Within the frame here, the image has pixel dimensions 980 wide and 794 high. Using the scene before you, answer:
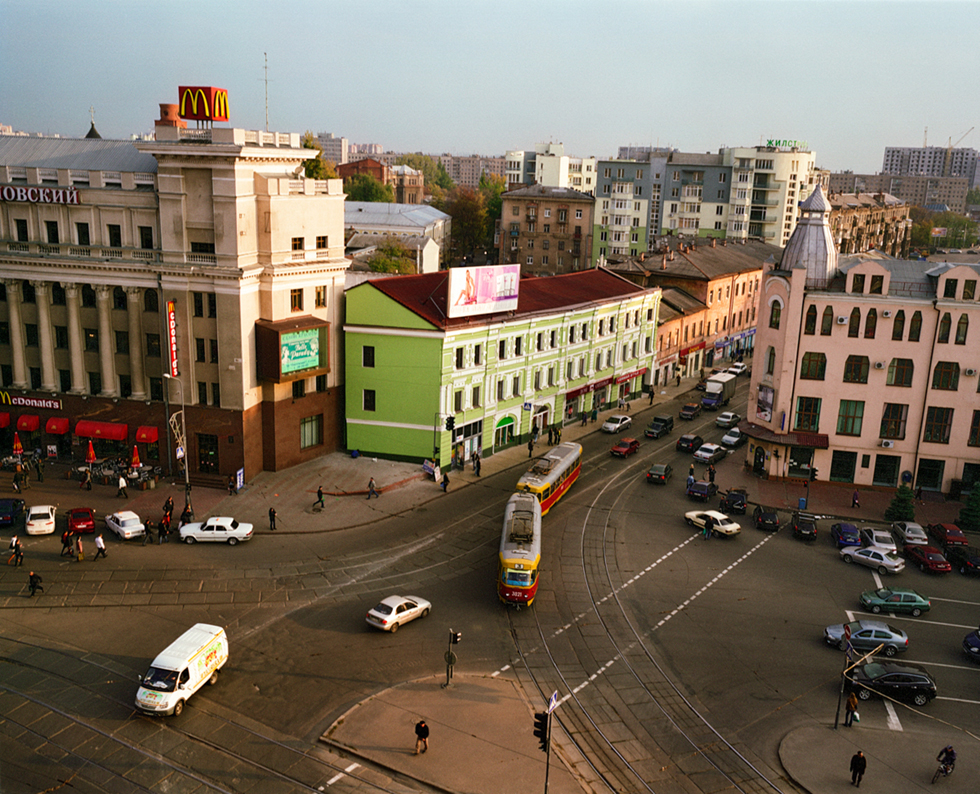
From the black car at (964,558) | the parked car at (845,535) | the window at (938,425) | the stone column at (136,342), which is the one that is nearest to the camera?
the black car at (964,558)

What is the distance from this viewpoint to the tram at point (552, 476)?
51344 mm

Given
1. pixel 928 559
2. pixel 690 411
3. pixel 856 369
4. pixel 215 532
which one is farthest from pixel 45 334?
pixel 928 559

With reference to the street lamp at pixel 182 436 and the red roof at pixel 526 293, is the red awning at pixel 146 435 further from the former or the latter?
the red roof at pixel 526 293

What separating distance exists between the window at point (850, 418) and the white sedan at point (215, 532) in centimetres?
4302

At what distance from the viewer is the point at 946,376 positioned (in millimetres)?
60219

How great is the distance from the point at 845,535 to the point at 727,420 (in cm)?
2684

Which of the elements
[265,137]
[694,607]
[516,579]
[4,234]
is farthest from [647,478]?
[4,234]

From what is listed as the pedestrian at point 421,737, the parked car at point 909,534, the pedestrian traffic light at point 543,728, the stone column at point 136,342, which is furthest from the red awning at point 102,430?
the parked car at point 909,534

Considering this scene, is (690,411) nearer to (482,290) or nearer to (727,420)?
(727,420)

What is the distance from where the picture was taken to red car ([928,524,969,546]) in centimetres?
5122

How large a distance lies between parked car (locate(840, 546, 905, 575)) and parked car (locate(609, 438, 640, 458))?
2115cm

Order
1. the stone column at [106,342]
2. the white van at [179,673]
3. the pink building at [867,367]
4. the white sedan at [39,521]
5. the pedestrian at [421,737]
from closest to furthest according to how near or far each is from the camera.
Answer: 1. the pedestrian at [421,737]
2. the white van at [179,673]
3. the white sedan at [39,521]
4. the stone column at [106,342]
5. the pink building at [867,367]

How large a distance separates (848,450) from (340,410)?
3835 cm

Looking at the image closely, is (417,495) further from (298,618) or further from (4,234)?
(4,234)
